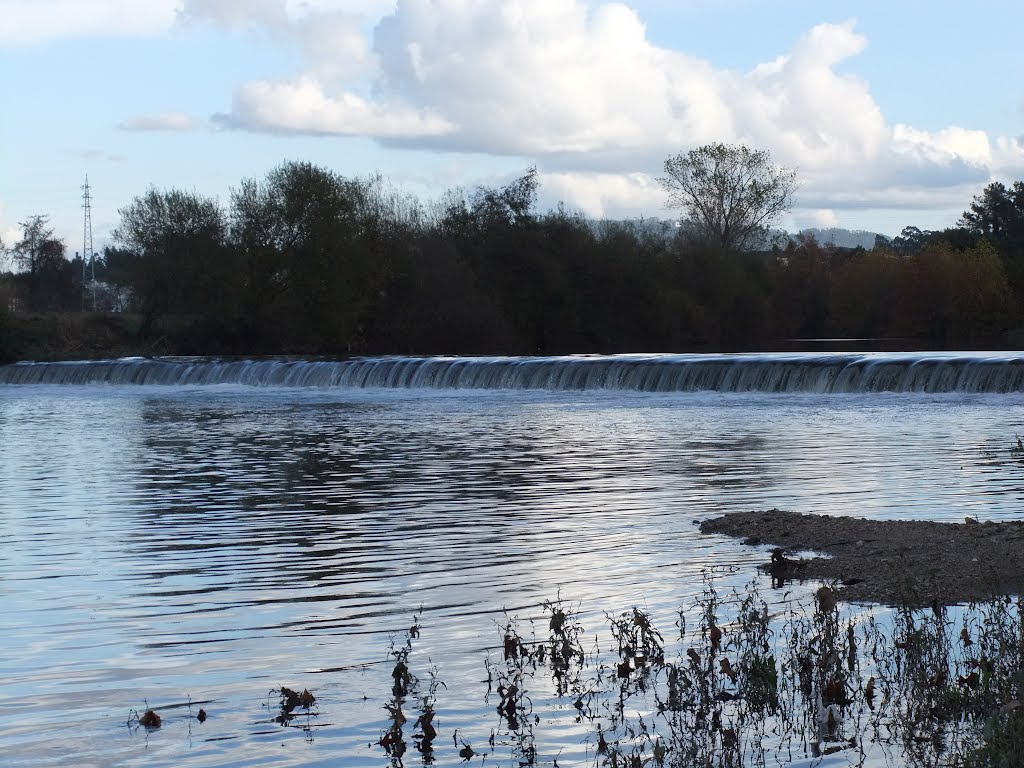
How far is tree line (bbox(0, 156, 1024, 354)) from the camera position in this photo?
65.9 metres

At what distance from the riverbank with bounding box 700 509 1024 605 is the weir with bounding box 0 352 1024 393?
81.0 ft

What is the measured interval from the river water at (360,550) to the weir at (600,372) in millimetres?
7554

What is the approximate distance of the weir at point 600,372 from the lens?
117 ft

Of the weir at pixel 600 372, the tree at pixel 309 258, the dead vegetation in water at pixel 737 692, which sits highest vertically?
the tree at pixel 309 258

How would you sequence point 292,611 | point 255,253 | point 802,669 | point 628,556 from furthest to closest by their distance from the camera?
point 255,253, point 628,556, point 292,611, point 802,669

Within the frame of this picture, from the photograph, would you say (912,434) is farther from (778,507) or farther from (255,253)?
(255,253)

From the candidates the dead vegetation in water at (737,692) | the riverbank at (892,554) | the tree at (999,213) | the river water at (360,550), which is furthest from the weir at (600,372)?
the tree at (999,213)

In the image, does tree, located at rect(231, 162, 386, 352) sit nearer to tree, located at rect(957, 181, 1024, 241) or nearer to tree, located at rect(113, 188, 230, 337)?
tree, located at rect(113, 188, 230, 337)

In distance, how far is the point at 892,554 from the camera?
970 cm

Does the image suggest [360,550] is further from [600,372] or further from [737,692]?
[600,372]

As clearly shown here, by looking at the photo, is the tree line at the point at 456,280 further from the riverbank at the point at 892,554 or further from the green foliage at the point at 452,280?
the riverbank at the point at 892,554

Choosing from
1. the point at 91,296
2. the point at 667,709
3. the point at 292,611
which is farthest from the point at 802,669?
the point at 91,296

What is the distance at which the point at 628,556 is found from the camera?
34.3ft

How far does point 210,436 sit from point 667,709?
69.4 ft
